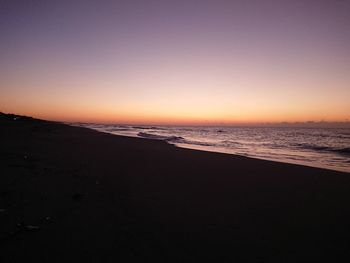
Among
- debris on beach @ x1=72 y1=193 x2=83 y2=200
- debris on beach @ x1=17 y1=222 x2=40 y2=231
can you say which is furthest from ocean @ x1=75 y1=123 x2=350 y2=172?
debris on beach @ x1=17 y1=222 x2=40 y2=231

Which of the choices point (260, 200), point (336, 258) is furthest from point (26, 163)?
point (336, 258)

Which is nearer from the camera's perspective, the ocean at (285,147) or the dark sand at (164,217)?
the dark sand at (164,217)

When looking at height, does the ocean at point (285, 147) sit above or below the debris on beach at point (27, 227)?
below

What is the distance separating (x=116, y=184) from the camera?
6.39 metres

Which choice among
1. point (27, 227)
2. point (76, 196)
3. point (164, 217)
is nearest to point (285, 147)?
point (164, 217)

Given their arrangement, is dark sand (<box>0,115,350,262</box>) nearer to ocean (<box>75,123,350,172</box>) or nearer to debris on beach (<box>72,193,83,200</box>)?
debris on beach (<box>72,193,83,200</box>)

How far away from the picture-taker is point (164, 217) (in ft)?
14.3

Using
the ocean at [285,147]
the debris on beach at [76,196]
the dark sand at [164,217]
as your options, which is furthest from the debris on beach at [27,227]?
the ocean at [285,147]

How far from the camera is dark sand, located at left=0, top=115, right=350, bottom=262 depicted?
3.15 metres

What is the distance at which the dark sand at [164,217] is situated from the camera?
3146 millimetres

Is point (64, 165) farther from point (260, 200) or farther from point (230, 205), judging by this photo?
point (260, 200)

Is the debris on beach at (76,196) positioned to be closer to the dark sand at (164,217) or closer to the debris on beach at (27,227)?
the dark sand at (164,217)

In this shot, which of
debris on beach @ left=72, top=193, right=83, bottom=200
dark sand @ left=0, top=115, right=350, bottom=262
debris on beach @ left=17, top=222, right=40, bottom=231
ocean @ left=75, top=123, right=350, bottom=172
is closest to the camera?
dark sand @ left=0, top=115, right=350, bottom=262

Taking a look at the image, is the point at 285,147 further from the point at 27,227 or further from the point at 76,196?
the point at 27,227
